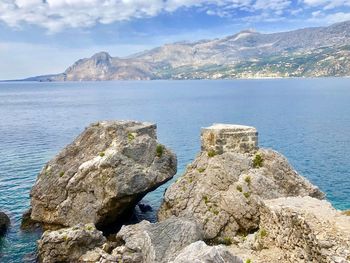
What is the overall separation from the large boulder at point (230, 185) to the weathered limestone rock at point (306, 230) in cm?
259

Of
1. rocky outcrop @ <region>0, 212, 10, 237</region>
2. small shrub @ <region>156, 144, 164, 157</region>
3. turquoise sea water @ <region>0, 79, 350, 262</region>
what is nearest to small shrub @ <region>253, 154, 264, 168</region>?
small shrub @ <region>156, 144, 164, 157</region>

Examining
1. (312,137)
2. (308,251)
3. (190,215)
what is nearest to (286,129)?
(312,137)

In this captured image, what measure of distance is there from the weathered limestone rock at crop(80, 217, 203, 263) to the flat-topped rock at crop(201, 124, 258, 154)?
8.50 m

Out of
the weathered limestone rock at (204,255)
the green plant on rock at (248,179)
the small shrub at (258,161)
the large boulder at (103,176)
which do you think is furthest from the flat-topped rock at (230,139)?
the weathered limestone rock at (204,255)

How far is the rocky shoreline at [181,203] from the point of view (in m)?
23.8

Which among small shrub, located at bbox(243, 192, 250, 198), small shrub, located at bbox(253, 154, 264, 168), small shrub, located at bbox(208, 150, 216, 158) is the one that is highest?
small shrub, located at bbox(208, 150, 216, 158)

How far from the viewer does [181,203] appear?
3231 centimetres

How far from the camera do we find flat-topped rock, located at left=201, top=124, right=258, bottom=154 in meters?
33.7

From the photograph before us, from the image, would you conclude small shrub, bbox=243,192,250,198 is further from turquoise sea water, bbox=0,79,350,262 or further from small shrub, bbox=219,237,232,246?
turquoise sea water, bbox=0,79,350,262

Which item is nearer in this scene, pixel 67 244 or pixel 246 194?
pixel 67 244

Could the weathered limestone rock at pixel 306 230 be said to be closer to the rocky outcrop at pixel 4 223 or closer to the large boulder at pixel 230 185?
the large boulder at pixel 230 185

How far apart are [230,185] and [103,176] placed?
450 inches

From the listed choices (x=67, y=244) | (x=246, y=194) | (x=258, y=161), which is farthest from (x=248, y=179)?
(x=67, y=244)

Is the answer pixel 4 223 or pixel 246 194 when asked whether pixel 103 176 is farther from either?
pixel 246 194
